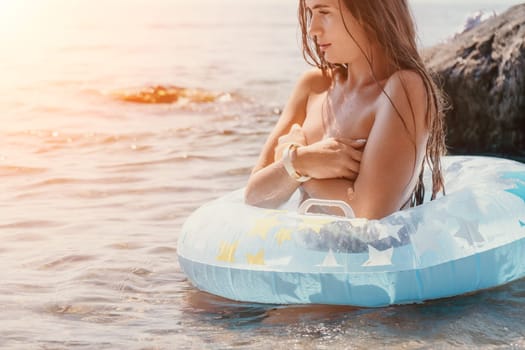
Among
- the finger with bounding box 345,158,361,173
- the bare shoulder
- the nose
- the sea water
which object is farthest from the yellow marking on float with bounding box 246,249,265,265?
the nose

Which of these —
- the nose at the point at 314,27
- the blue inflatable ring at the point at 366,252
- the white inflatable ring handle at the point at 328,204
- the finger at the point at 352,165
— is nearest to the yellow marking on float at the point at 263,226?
the blue inflatable ring at the point at 366,252

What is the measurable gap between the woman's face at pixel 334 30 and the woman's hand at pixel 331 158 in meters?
0.34

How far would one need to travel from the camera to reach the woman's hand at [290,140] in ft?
12.3

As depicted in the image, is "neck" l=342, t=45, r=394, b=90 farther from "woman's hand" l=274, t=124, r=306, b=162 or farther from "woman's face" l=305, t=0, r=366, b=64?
"woman's hand" l=274, t=124, r=306, b=162

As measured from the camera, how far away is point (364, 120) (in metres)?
3.58

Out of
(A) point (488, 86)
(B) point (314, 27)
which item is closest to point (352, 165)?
(B) point (314, 27)

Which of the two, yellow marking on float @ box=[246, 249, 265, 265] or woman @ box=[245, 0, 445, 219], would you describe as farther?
Result: yellow marking on float @ box=[246, 249, 265, 265]

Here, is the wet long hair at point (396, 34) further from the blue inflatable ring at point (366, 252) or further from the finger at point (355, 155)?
the blue inflatable ring at point (366, 252)

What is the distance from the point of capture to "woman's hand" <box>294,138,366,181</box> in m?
3.53

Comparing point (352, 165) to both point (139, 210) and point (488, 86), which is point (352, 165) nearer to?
point (139, 210)

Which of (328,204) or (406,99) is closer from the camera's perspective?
(406,99)

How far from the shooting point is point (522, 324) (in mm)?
3514

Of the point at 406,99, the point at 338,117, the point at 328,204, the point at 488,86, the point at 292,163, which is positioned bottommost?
the point at 488,86

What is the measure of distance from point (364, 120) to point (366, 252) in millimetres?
492
